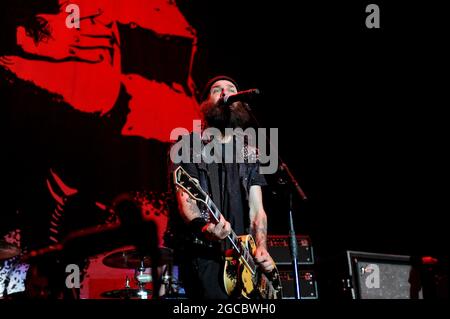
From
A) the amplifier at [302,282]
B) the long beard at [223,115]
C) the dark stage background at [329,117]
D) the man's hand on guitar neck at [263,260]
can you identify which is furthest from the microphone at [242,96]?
the amplifier at [302,282]

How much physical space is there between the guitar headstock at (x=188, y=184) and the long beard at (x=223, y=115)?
682 millimetres

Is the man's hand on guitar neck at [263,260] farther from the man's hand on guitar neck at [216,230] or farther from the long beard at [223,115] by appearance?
the long beard at [223,115]

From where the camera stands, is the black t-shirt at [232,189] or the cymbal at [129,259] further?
the cymbal at [129,259]

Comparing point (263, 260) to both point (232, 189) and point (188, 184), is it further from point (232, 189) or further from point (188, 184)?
point (188, 184)

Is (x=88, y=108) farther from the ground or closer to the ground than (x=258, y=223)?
farther from the ground

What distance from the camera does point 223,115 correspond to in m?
3.26

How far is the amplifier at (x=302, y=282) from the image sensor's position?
15.7 feet

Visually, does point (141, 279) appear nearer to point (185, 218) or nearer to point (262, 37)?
Result: point (185, 218)

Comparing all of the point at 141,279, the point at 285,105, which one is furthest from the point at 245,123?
the point at 285,105

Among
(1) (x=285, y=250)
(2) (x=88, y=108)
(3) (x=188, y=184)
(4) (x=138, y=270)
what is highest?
(2) (x=88, y=108)

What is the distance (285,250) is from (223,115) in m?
2.26

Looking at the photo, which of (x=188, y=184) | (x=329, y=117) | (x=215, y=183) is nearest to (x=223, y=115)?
(x=215, y=183)

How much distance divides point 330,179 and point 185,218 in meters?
3.46

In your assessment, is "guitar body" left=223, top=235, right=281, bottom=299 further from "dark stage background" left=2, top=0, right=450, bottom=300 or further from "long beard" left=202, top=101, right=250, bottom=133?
"dark stage background" left=2, top=0, right=450, bottom=300
